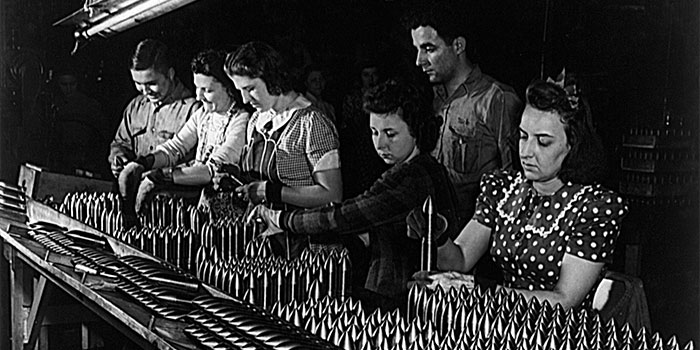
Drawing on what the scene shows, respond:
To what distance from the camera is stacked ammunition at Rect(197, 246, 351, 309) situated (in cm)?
294

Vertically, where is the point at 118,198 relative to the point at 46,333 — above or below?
above

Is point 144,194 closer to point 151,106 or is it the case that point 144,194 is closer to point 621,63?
point 151,106

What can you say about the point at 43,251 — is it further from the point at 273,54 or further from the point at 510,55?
the point at 510,55

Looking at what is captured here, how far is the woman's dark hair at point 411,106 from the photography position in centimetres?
250

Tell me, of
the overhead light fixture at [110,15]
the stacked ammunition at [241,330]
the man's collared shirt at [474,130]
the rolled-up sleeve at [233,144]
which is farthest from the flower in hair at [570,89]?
the overhead light fixture at [110,15]

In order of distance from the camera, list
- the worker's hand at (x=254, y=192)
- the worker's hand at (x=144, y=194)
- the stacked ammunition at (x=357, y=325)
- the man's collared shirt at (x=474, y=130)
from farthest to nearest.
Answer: the worker's hand at (x=144, y=194)
the worker's hand at (x=254, y=192)
the stacked ammunition at (x=357, y=325)
the man's collared shirt at (x=474, y=130)

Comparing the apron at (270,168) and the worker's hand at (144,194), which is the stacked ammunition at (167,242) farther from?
the apron at (270,168)

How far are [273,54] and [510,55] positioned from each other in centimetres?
114

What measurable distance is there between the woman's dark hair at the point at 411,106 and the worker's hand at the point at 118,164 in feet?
5.66

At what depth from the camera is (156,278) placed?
3.46 m

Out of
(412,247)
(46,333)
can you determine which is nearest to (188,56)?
(412,247)

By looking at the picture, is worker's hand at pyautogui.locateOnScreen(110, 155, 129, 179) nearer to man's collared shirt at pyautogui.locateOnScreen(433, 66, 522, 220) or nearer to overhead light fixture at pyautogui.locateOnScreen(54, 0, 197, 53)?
overhead light fixture at pyautogui.locateOnScreen(54, 0, 197, 53)

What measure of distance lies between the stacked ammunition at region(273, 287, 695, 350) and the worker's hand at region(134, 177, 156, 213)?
4.25ft

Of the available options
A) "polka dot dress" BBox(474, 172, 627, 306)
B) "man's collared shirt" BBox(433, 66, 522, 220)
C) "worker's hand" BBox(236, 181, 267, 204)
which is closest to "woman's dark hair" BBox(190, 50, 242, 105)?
"worker's hand" BBox(236, 181, 267, 204)
